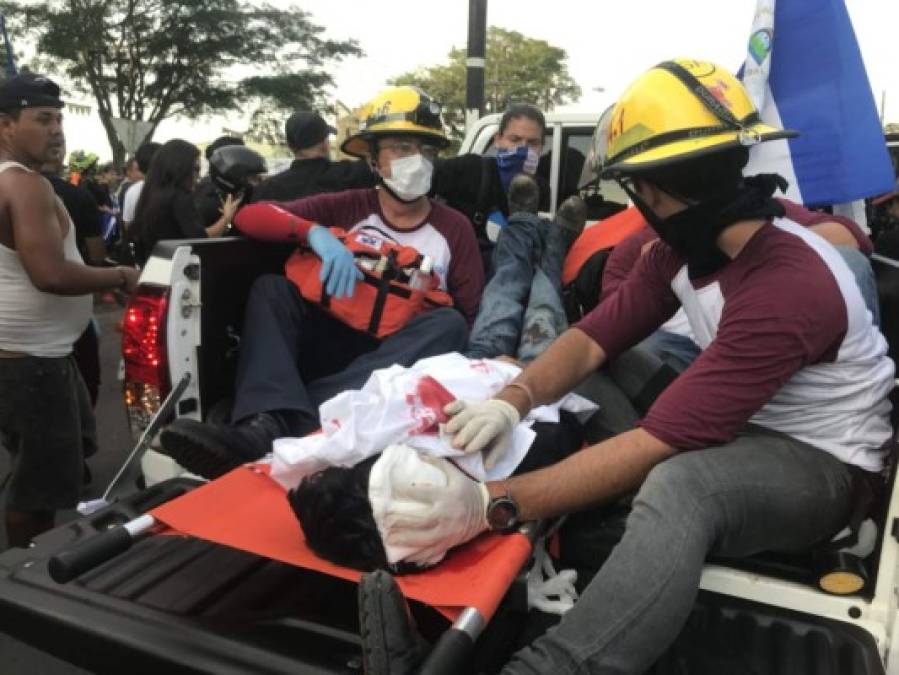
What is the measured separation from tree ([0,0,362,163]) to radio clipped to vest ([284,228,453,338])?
2678 cm

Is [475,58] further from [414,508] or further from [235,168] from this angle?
[414,508]

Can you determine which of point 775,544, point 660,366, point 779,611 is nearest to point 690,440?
point 775,544

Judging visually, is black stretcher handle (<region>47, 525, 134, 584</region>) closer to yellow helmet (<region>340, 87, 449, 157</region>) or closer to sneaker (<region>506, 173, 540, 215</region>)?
yellow helmet (<region>340, 87, 449, 157</region>)

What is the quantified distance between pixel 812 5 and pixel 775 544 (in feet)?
9.21

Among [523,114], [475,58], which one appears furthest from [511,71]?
[523,114]

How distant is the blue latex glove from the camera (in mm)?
2809

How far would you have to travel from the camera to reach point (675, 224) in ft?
6.22

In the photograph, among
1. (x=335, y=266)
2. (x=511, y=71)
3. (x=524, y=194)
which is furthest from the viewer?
Result: (x=511, y=71)

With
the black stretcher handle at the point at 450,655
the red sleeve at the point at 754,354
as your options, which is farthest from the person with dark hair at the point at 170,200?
the black stretcher handle at the point at 450,655

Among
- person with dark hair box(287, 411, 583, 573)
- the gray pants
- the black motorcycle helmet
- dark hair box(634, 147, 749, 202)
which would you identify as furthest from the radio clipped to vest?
the black motorcycle helmet

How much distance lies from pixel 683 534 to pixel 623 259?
66.2 inches

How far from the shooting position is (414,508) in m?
1.60

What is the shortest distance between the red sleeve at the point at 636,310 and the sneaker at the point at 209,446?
3.48ft

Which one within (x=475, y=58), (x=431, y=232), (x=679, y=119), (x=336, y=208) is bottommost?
(x=431, y=232)
